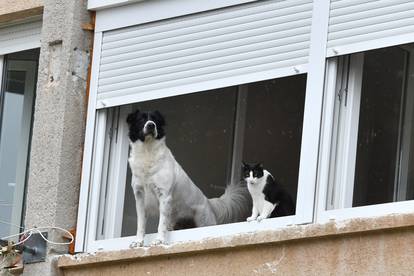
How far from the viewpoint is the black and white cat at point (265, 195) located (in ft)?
35.4

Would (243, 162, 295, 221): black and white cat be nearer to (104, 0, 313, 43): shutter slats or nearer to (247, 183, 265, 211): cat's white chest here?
(247, 183, 265, 211): cat's white chest

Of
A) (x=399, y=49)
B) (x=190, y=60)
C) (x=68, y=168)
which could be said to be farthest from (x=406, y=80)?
(x=68, y=168)

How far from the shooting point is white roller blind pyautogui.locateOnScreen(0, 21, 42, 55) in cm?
1261

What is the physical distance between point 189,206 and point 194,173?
135 cm

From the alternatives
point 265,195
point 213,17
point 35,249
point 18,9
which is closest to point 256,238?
point 265,195

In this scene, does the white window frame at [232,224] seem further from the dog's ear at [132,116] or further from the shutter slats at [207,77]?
the dog's ear at [132,116]

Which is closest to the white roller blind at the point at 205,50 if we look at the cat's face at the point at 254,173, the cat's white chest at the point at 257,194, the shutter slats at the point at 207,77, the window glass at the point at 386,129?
the shutter slats at the point at 207,77

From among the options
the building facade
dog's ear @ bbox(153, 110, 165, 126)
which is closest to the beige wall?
the building facade

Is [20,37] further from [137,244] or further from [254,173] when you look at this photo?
[254,173]

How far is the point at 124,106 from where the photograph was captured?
463 inches

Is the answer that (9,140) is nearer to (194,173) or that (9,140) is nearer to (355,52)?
(194,173)

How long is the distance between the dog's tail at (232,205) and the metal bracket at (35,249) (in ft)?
4.33

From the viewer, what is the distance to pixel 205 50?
1108 centimetres

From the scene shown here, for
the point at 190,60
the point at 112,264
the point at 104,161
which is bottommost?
the point at 112,264
